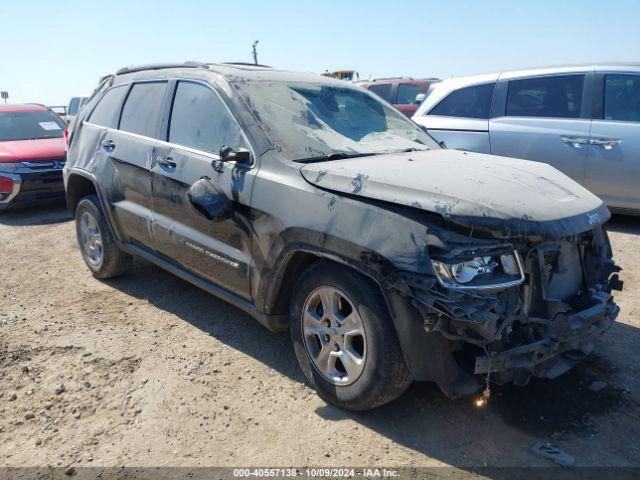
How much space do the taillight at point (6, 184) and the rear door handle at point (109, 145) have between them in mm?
4128

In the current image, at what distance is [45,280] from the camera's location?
5.33 m

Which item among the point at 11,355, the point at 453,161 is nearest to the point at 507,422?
the point at 453,161

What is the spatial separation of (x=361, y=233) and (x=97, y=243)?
3.27 meters

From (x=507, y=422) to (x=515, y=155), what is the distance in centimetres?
424

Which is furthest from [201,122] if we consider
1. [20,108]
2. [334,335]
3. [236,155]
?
[20,108]

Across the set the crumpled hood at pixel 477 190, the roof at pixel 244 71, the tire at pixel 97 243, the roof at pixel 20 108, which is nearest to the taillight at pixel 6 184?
the roof at pixel 20 108

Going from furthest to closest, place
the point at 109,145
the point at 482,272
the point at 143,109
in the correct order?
the point at 109,145
the point at 143,109
the point at 482,272

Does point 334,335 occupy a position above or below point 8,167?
below

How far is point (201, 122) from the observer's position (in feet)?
12.4

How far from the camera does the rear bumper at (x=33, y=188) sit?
26.2 ft

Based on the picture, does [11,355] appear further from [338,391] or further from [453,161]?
[453,161]

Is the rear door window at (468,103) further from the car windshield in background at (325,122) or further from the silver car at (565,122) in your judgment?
the car windshield in background at (325,122)

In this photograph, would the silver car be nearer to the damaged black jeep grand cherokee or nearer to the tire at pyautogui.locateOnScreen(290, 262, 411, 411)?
the damaged black jeep grand cherokee

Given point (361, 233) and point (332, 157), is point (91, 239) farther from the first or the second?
point (361, 233)
